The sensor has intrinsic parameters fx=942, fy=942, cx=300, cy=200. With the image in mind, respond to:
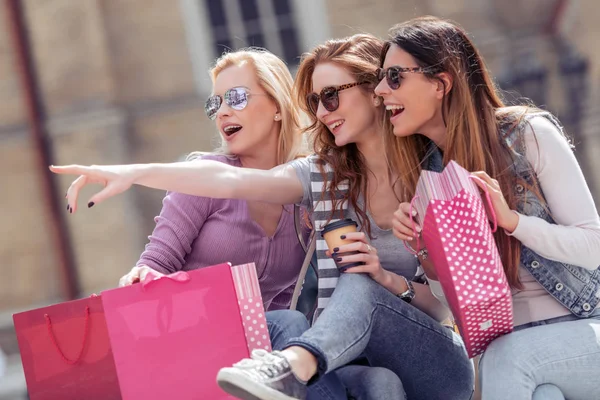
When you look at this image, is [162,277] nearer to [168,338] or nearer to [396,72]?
[168,338]

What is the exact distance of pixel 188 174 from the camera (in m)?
2.88

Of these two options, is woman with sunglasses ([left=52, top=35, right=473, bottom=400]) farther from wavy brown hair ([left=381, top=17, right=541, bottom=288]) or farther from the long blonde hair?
wavy brown hair ([left=381, top=17, right=541, bottom=288])

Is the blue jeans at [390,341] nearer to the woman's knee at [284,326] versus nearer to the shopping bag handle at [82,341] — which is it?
the woman's knee at [284,326]

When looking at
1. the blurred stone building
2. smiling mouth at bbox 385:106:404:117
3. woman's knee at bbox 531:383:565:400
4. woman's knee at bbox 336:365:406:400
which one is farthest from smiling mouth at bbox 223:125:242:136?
the blurred stone building

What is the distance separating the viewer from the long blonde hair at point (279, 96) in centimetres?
354

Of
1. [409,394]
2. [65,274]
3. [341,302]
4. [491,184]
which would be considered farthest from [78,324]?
[65,274]

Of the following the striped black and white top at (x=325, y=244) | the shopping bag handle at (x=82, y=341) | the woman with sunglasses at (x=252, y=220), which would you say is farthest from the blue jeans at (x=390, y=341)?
the shopping bag handle at (x=82, y=341)

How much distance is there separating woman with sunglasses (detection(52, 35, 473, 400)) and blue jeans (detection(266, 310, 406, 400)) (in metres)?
0.01

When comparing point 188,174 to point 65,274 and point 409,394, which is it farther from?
point 65,274

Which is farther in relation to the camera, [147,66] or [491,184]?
[147,66]

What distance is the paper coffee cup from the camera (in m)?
2.78

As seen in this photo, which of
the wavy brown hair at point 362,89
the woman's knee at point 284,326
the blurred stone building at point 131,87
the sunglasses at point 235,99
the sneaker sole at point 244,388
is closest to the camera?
the sneaker sole at point 244,388

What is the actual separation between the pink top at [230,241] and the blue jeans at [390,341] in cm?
55

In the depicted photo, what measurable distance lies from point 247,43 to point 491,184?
9.43 meters
